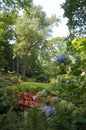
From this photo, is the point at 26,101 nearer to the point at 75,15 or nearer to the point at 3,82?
the point at 3,82

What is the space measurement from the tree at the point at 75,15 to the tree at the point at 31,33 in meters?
24.6

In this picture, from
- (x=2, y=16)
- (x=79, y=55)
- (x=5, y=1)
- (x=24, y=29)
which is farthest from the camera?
(x=24, y=29)

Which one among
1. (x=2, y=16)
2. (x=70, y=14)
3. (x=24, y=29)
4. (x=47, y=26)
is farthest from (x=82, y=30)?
(x=47, y=26)

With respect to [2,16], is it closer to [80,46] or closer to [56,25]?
[80,46]

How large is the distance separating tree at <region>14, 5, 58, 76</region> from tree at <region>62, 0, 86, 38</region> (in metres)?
24.6

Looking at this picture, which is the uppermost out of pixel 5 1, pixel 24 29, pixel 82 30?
pixel 24 29

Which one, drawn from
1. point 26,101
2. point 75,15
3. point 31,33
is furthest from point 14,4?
point 31,33

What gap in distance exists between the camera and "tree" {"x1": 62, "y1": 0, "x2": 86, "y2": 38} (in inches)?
845

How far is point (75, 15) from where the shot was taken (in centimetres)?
2220

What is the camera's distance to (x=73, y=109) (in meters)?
2.97

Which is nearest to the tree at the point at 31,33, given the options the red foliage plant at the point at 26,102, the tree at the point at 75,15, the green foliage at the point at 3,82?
the tree at the point at 75,15

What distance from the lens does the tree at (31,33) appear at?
4753 centimetres

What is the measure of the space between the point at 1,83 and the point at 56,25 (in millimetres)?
49723

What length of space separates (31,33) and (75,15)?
25547mm
